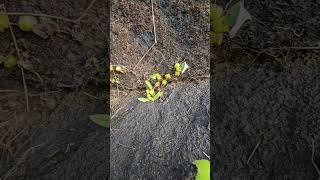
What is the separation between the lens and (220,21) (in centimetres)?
118

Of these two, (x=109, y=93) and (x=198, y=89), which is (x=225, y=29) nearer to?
(x=198, y=89)

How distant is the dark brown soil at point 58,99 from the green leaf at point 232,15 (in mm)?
369

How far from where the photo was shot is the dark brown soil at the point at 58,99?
988 millimetres

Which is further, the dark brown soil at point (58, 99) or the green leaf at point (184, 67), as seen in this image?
the green leaf at point (184, 67)

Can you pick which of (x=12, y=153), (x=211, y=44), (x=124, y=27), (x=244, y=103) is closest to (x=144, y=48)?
(x=124, y=27)

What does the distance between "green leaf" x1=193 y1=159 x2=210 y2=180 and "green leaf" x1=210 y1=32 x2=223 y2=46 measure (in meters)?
0.37

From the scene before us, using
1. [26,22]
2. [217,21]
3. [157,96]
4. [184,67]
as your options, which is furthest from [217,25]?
[26,22]

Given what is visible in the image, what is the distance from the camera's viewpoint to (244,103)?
1099 mm

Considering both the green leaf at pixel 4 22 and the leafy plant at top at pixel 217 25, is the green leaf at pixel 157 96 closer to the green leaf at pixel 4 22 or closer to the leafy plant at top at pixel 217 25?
the leafy plant at top at pixel 217 25

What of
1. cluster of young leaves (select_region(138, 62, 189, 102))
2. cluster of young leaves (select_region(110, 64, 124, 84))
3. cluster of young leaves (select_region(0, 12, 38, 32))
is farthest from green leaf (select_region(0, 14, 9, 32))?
cluster of young leaves (select_region(138, 62, 189, 102))

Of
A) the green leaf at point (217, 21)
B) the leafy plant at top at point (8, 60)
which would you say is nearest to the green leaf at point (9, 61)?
the leafy plant at top at point (8, 60)

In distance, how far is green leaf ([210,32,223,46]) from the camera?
117cm

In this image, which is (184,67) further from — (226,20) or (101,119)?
(101,119)

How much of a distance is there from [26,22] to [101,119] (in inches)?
13.3
